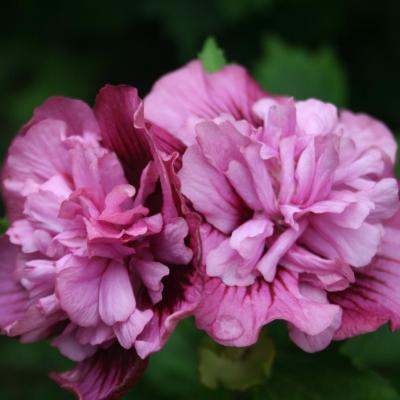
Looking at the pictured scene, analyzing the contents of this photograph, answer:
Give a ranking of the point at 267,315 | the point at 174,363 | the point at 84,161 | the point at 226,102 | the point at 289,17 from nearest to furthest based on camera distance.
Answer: the point at 267,315
the point at 84,161
the point at 226,102
the point at 174,363
the point at 289,17

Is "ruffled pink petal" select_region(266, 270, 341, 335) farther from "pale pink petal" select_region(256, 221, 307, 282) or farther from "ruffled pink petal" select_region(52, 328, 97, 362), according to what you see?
"ruffled pink petal" select_region(52, 328, 97, 362)

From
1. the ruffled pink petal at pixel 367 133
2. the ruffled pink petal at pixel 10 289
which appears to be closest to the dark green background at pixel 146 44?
the ruffled pink petal at pixel 367 133

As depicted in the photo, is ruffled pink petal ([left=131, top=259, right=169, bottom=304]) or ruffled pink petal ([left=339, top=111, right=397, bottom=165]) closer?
ruffled pink petal ([left=131, top=259, right=169, bottom=304])

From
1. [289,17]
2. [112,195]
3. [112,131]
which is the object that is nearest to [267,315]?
[112,195]

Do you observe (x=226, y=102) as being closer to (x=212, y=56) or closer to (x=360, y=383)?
(x=212, y=56)

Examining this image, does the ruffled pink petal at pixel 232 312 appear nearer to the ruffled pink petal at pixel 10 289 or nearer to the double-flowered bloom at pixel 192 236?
the double-flowered bloom at pixel 192 236

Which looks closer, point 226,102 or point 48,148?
point 48,148

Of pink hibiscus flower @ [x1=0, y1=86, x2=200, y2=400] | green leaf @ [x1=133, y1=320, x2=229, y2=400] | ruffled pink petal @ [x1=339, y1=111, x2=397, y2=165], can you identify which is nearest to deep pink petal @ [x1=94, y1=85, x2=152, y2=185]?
pink hibiscus flower @ [x1=0, y1=86, x2=200, y2=400]
